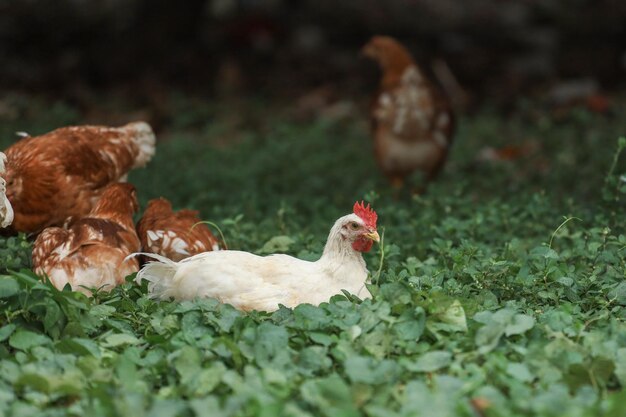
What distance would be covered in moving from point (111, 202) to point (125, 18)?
656 cm

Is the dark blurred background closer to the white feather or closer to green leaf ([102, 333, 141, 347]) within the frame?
the white feather

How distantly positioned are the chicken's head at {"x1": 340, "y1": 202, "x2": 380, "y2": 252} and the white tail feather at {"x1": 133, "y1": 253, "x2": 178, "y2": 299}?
2.71 ft

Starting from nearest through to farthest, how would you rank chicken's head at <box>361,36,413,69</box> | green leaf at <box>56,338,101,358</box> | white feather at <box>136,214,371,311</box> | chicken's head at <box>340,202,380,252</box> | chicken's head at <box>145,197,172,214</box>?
1. green leaf at <box>56,338,101,358</box>
2. white feather at <box>136,214,371,311</box>
3. chicken's head at <box>340,202,380,252</box>
4. chicken's head at <box>145,197,172,214</box>
5. chicken's head at <box>361,36,413,69</box>

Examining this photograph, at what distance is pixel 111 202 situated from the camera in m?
5.30

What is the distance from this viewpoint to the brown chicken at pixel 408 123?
25.4 feet

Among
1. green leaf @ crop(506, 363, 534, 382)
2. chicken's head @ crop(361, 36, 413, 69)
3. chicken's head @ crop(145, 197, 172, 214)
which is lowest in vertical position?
chicken's head @ crop(145, 197, 172, 214)

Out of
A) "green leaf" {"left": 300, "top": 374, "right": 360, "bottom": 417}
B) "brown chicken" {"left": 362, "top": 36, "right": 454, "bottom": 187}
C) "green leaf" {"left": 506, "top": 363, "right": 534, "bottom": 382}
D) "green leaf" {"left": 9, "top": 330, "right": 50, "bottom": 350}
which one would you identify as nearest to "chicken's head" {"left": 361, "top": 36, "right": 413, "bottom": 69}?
"brown chicken" {"left": 362, "top": 36, "right": 454, "bottom": 187}

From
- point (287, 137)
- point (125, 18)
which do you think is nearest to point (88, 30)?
point (125, 18)

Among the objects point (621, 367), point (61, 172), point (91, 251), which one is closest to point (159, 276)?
point (91, 251)

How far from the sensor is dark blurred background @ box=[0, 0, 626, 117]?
11094mm

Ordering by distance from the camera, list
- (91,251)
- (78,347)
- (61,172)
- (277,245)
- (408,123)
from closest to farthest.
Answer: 1. (78,347)
2. (91,251)
3. (277,245)
4. (61,172)
5. (408,123)

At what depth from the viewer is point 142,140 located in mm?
6125

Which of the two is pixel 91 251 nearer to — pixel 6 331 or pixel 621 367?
pixel 6 331

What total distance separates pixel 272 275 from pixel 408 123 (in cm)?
344
